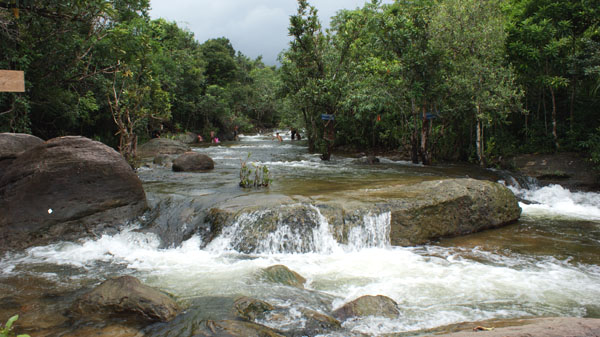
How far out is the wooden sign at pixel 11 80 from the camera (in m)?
5.05

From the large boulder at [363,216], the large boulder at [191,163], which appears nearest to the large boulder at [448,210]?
the large boulder at [363,216]

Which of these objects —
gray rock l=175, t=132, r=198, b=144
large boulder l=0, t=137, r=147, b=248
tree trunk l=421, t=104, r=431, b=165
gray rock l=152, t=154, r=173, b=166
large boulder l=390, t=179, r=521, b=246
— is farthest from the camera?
gray rock l=175, t=132, r=198, b=144

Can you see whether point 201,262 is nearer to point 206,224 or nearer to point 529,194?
point 206,224

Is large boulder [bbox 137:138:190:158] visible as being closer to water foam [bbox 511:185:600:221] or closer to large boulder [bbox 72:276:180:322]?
water foam [bbox 511:185:600:221]

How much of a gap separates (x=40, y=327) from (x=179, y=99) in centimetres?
3158

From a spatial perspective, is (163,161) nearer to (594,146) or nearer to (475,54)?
(475,54)

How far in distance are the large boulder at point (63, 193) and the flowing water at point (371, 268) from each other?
459mm

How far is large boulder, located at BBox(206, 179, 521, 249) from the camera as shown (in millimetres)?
7430

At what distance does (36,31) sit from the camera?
1338 centimetres

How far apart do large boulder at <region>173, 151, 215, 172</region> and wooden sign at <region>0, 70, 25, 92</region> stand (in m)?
8.93

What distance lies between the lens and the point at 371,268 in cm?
658

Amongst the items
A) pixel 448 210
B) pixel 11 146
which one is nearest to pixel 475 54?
pixel 448 210

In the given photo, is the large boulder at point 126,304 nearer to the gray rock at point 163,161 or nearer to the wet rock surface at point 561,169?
the gray rock at point 163,161

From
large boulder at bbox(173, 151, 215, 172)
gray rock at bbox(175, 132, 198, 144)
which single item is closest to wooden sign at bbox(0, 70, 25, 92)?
large boulder at bbox(173, 151, 215, 172)
